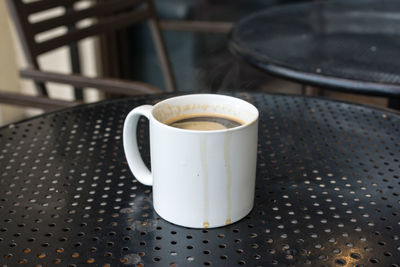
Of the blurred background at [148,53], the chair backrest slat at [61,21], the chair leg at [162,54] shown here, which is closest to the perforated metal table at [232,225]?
the chair backrest slat at [61,21]

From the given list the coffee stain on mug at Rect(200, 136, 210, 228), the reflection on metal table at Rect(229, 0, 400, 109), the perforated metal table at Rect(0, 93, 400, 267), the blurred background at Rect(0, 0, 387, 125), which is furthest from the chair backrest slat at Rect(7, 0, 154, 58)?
the coffee stain on mug at Rect(200, 136, 210, 228)

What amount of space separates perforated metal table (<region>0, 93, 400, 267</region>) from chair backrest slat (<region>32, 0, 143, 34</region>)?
499mm

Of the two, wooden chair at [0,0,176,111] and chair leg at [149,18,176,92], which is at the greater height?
wooden chair at [0,0,176,111]

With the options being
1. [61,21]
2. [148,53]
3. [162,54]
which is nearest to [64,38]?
[61,21]

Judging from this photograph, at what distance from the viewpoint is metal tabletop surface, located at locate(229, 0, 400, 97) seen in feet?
2.80

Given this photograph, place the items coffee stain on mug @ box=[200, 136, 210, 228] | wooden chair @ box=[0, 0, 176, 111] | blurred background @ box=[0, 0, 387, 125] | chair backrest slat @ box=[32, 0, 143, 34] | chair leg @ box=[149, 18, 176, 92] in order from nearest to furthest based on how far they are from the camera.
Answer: coffee stain on mug @ box=[200, 136, 210, 228] → wooden chair @ box=[0, 0, 176, 111] → chair backrest slat @ box=[32, 0, 143, 34] → chair leg @ box=[149, 18, 176, 92] → blurred background @ box=[0, 0, 387, 125]

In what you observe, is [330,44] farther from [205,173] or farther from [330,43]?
[205,173]

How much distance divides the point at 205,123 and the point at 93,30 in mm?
869

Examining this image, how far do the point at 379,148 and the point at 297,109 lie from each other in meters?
0.14

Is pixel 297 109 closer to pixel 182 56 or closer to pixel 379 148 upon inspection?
pixel 379 148

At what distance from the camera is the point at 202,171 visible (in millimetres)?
475

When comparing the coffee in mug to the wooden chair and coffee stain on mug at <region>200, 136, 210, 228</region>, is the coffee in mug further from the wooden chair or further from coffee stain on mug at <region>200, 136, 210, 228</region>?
the wooden chair

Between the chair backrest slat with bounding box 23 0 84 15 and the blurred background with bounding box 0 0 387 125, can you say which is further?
the blurred background with bounding box 0 0 387 125

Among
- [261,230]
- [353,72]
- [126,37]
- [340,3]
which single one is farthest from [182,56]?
[261,230]
